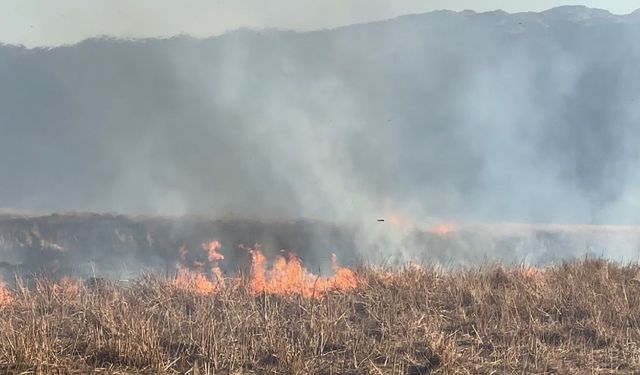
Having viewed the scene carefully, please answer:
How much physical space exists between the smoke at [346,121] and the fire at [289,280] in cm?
393

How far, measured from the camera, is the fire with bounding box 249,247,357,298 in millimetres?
9648

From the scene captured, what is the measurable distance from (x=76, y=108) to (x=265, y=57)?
7.31 m

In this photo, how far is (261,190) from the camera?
17609mm

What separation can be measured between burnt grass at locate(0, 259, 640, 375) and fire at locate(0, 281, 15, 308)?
0.12 metres

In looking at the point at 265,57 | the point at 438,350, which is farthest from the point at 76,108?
the point at 438,350

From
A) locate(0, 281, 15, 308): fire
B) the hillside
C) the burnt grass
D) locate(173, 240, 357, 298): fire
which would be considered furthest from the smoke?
the burnt grass

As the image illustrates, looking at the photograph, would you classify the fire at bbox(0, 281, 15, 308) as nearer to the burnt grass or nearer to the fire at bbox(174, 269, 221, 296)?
the burnt grass

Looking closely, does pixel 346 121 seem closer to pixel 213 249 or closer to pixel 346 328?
pixel 213 249

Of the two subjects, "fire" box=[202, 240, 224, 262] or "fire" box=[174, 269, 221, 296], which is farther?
"fire" box=[202, 240, 224, 262]

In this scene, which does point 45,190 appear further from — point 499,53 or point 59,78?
point 499,53

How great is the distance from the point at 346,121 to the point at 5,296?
12.4 metres

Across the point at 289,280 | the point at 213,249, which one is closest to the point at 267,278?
the point at 289,280

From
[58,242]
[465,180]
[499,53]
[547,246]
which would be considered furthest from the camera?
→ [499,53]

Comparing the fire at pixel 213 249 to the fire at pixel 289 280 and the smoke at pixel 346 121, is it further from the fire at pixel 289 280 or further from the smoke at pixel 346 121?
the smoke at pixel 346 121
